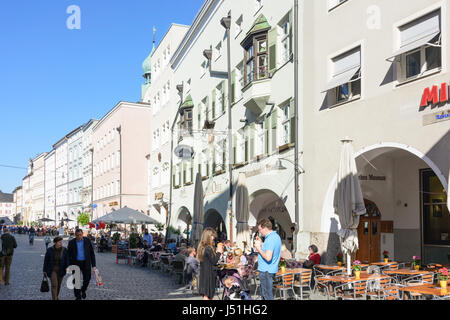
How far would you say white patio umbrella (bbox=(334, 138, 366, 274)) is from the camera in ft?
43.0

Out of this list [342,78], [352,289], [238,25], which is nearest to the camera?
[352,289]

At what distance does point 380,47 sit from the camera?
14.9m

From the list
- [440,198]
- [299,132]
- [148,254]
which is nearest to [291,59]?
[299,132]

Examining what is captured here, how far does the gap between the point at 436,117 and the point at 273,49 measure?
385 inches

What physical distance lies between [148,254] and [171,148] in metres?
15.1

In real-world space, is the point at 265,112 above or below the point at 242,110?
below

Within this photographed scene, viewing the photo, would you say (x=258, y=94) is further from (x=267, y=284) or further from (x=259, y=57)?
(x=267, y=284)

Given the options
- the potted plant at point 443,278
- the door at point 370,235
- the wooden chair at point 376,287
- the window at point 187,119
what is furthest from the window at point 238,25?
the potted plant at point 443,278

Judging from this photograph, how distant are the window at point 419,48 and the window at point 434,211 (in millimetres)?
3993

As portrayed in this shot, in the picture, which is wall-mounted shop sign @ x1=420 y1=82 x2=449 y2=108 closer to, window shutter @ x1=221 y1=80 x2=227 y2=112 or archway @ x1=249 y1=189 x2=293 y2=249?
archway @ x1=249 y1=189 x2=293 y2=249

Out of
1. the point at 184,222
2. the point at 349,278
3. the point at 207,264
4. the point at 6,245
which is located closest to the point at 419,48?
the point at 349,278

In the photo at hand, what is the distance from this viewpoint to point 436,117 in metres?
12.7

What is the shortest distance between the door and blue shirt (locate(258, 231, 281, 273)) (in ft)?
30.1
